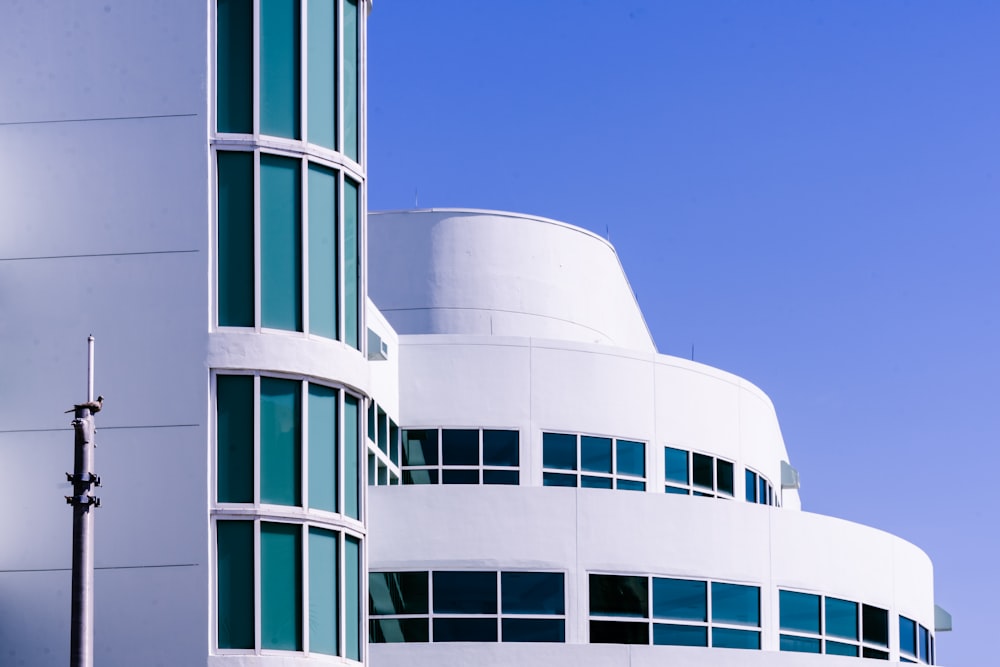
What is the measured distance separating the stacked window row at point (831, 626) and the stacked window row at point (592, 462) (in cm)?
436

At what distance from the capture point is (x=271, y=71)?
90.2 ft

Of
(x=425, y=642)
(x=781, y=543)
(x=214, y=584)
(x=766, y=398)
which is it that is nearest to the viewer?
(x=214, y=584)

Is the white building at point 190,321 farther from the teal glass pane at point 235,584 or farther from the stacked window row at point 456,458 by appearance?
the stacked window row at point 456,458

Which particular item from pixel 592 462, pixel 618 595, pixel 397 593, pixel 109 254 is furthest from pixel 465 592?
pixel 109 254

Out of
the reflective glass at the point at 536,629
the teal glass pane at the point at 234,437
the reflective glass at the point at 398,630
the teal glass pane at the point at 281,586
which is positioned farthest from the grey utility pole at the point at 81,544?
the reflective glass at the point at 536,629

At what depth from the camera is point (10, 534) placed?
26.5 metres

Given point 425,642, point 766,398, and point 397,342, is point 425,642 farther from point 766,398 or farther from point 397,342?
point 766,398

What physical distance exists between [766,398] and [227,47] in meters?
19.8

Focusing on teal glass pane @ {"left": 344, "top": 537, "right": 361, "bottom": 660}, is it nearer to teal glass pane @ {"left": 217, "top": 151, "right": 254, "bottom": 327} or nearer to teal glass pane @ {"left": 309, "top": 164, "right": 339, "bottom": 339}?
teal glass pane @ {"left": 309, "top": 164, "right": 339, "bottom": 339}

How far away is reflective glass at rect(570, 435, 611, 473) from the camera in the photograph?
128 ft

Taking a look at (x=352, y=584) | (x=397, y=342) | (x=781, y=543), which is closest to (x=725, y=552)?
(x=781, y=543)

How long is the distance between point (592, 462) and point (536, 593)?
471 cm

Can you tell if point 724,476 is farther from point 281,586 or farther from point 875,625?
point 281,586

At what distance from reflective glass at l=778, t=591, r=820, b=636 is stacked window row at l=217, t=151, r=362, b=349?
41.8 ft
